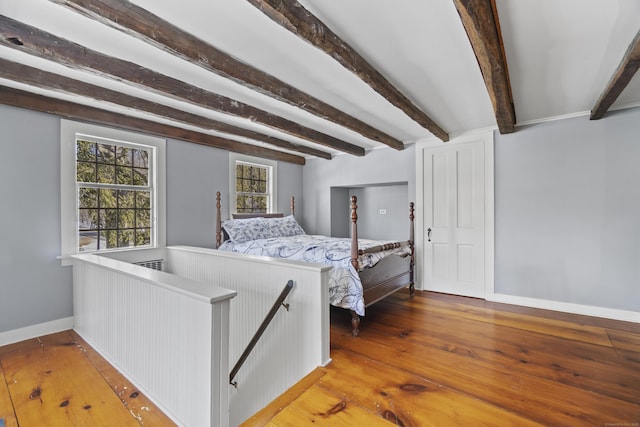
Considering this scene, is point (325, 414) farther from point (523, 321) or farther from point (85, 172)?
point (85, 172)

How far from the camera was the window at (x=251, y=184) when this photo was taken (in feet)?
15.0

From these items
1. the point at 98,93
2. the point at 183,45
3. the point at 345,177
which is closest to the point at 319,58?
the point at 183,45

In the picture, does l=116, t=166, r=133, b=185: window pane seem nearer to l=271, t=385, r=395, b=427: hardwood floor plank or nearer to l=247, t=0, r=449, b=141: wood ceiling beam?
l=247, t=0, r=449, b=141: wood ceiling beam

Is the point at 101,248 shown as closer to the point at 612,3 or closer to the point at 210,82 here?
the point at 210,82

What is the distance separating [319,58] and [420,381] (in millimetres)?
2407

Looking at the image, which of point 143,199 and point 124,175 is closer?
point 124,175

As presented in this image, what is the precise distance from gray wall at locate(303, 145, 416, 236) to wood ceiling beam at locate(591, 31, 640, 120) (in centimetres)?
216

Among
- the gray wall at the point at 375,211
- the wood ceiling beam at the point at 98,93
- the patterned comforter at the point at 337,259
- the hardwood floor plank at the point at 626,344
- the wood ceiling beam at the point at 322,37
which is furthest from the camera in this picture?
the gray wall at the point at 375,211

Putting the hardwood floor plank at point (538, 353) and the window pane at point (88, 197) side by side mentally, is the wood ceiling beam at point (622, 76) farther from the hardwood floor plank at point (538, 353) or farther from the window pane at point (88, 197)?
the window pane at point (88, 197)

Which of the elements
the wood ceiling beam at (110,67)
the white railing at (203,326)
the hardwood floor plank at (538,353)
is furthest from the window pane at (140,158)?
the hardwood floor plank at (538,353)

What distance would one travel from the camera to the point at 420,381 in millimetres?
2059

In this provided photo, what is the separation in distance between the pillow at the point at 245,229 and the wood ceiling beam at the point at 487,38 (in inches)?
129

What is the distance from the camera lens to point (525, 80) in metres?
2.57

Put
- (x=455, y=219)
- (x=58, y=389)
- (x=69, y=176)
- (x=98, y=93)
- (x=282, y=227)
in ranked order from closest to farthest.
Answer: (x=58, y=389) → (x=98, y=93) → (x=69, y=176) → (x=455, y=219) → (x=282, y=227)
